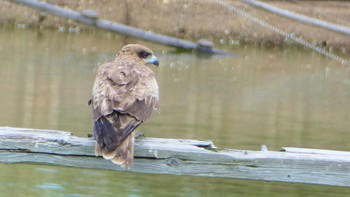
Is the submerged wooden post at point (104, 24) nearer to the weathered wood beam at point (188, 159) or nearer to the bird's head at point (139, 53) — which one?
the bird's head at point (139, 53)

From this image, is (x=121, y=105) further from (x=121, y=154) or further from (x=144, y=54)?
(x=144, y=54)

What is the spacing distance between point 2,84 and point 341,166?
7.91m

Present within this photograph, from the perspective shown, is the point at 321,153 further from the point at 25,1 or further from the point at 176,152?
the point at 25,1

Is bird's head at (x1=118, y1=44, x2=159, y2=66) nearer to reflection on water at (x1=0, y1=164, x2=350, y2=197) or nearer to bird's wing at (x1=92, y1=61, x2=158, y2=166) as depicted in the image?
bird's wing at (x1=92, y1=61, x2=158, y2=166)

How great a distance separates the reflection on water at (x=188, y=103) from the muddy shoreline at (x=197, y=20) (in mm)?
990

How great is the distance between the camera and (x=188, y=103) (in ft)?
39.7

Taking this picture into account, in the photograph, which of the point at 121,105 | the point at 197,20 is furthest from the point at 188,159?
the point at 197,20

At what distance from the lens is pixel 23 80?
42.3 ft

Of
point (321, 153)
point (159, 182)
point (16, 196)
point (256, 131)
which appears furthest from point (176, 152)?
point (256, 131)

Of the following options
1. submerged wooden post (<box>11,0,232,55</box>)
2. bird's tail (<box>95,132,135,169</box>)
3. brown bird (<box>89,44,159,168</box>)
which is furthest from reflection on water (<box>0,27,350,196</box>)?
bird's tail (<box>95,132,135,169</box>)

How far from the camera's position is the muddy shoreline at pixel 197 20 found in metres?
19.0

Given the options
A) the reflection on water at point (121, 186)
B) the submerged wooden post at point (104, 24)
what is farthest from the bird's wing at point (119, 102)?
the submerged wooden post at point (104, 24)

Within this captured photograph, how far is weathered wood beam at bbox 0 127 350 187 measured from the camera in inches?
199

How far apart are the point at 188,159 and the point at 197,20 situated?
14632mm
